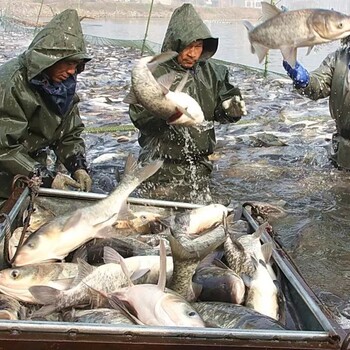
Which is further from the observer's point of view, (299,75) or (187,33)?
(299,75)

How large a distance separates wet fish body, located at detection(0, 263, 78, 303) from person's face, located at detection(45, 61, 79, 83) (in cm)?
210

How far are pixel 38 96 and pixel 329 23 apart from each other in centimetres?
239

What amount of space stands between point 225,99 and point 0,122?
2.33 metres

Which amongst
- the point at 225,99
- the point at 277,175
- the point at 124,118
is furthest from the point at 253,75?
the point at 225,99

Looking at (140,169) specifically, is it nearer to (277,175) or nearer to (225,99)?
(225,99)

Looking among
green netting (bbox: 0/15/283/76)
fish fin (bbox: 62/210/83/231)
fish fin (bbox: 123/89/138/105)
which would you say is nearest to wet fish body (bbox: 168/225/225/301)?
fish fin (bbox: 62/210/83/231)

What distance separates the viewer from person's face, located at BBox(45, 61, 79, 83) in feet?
16.2

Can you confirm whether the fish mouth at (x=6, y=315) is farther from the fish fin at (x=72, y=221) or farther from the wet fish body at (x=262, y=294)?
the wet fish body at (x=262, y=294)

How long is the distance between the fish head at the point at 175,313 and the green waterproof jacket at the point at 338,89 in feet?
15.8

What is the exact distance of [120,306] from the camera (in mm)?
2822

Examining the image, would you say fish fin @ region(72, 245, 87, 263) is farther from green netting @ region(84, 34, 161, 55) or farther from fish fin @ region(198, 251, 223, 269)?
green netting @ region(84, 34, 161, 55)

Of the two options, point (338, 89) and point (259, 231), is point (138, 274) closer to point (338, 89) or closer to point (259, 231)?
point (259, 231)

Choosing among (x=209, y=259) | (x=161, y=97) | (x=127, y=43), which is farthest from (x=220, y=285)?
(x=127, y=43)

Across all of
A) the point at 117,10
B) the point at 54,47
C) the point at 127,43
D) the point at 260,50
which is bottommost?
the point at 117,10
